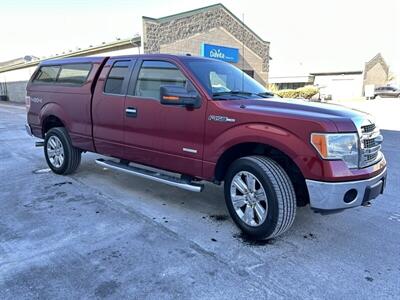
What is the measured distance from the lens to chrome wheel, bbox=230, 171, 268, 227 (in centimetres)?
348

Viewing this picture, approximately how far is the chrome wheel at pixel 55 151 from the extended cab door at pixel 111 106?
0.98 metres

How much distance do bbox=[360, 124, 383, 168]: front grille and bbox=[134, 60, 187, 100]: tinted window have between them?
2089mm

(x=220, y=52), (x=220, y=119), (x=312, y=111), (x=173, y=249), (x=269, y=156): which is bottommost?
(x=173, y=249)

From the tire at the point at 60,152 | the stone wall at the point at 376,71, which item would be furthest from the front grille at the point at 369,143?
the stone wall at the point at 376,71

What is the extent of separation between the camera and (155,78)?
4.50 meters

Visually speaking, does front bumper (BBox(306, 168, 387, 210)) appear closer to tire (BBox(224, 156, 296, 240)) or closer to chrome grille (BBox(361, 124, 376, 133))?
tire (BBox(224, 156, 296, 240))

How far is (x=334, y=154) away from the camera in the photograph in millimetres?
3094

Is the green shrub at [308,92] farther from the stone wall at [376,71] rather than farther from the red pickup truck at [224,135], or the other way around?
the red pickup truck at [224,135]

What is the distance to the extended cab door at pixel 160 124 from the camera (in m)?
4.01

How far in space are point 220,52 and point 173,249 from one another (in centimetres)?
1989

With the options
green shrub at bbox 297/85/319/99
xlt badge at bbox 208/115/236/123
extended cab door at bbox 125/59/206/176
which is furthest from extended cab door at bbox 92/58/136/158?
green shrub at bbox 297/85/319/99

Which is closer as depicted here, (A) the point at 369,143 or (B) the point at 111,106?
(A) the point at 369,143

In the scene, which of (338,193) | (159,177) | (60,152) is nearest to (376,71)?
(60,152)

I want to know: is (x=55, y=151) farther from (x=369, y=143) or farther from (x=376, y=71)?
(x=376, y=71)
